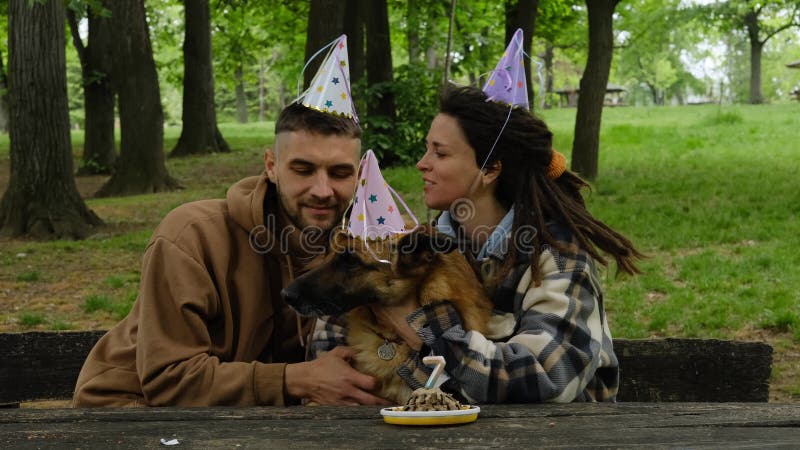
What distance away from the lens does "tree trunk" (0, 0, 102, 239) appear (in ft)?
40.7

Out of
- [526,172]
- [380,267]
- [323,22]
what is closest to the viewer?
[380,267]

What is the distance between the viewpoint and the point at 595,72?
617 inches

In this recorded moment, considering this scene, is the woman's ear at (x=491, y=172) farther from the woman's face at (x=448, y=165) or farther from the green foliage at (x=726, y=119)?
the green foliage at (x=726, y=119)

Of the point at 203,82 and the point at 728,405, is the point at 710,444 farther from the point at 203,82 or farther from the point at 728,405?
the point at 203,82

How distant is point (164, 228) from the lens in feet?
12.2

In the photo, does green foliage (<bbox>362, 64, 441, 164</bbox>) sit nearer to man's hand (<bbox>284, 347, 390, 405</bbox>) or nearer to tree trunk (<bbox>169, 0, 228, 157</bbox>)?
tree trunk (<bbox>169, 0, 228, 157</bbox>)

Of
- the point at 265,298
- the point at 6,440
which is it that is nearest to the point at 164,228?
the point at 265,298

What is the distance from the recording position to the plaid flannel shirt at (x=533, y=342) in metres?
3.10

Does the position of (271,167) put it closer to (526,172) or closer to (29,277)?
(526,172)

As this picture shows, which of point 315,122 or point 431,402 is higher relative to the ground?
point 315,122

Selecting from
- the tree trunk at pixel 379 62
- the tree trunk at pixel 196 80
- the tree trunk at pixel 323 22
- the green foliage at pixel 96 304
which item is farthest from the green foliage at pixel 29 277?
the tree trunk at pixel 196 80

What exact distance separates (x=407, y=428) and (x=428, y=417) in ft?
0.22

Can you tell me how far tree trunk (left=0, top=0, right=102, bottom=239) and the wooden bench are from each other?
350 inches

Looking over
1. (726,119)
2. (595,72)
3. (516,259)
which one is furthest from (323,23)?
(726,119)
